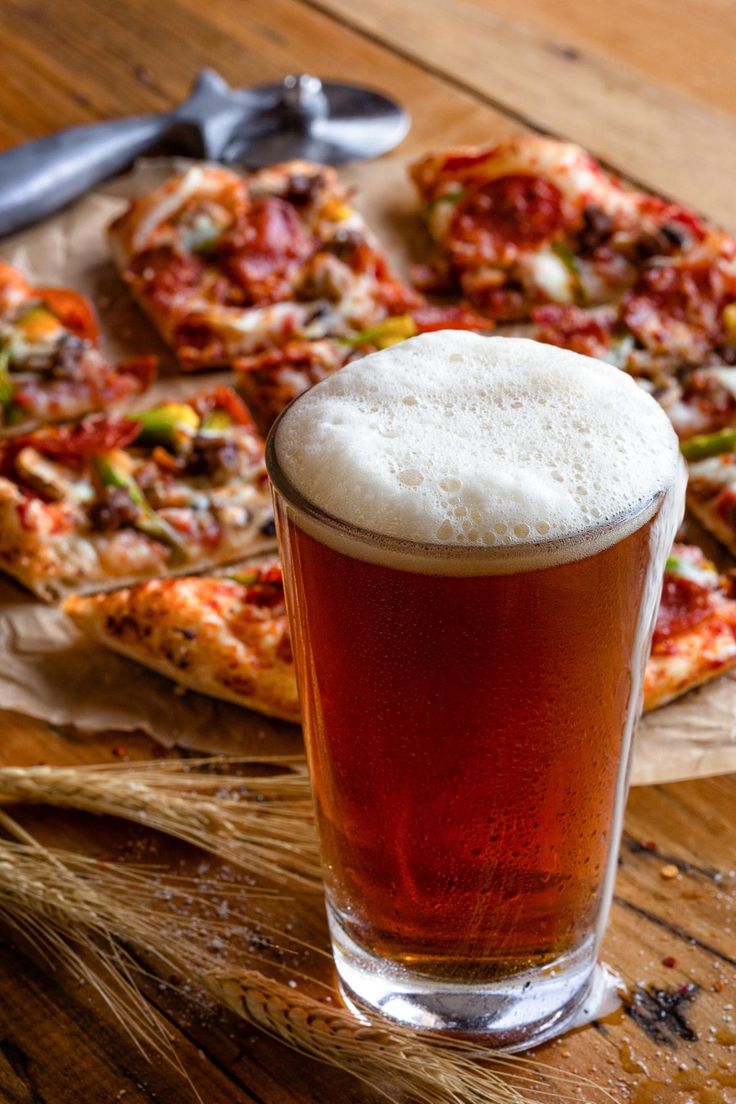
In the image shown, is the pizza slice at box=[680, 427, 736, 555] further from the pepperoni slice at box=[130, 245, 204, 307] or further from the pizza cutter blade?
the pizza cutter blade

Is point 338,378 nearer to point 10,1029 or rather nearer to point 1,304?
point 10,1029

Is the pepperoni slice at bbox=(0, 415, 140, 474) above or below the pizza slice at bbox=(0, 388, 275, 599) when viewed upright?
above

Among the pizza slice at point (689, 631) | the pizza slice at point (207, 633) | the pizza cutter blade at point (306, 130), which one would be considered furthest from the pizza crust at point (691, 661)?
the pizza cutter blade at point (306, 130)

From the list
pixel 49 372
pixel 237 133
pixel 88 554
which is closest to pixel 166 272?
pixel 49 372

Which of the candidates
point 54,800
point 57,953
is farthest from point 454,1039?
point 54,800

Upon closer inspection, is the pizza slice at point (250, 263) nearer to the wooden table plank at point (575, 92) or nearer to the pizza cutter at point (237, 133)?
the pizza cutter at point (237, 133)

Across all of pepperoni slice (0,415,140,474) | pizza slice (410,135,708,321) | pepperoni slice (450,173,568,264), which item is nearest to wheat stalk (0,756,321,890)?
pepperoni slice (0,415,140,474)

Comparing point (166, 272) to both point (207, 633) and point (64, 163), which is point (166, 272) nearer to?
point (64, 163)
